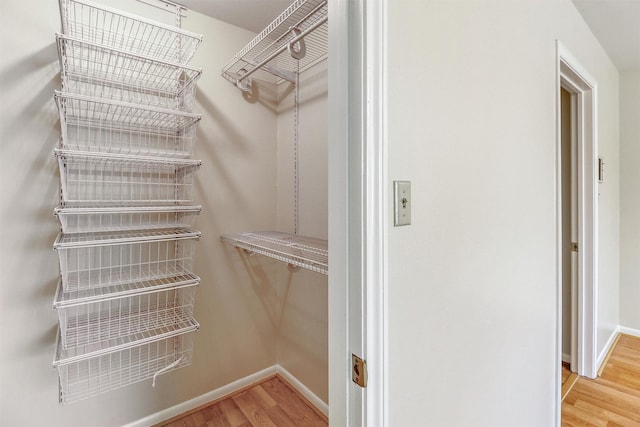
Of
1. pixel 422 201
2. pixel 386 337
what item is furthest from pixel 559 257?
pixel 386 337

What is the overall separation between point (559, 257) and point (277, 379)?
182 cm

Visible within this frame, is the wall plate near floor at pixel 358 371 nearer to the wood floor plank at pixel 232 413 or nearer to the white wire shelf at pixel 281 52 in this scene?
the white wire shelf at pixel 281 52

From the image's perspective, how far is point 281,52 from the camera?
1480 millimetres

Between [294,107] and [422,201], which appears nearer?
[422,201]

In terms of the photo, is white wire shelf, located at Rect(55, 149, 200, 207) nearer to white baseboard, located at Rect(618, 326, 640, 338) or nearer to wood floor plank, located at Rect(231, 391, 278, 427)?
wood floor plank, located at Rect(231, 391, 278, 427)

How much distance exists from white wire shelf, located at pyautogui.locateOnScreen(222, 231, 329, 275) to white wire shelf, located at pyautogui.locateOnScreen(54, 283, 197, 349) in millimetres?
352

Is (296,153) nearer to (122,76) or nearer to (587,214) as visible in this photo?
(122,76)

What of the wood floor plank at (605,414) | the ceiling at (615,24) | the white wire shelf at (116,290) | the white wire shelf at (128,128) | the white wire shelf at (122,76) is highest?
the ceiling at (615,24)

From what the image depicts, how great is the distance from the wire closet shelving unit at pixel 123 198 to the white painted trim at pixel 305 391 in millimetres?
684

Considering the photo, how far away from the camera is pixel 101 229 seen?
1.40m

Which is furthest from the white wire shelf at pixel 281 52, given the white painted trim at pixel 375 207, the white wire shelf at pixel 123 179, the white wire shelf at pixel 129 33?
the white painted trim at pixel 375 207

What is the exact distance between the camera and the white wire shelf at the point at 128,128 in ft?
4.62

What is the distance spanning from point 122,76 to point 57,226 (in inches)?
30.5

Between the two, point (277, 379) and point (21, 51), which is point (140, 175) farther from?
point (277, 379)
